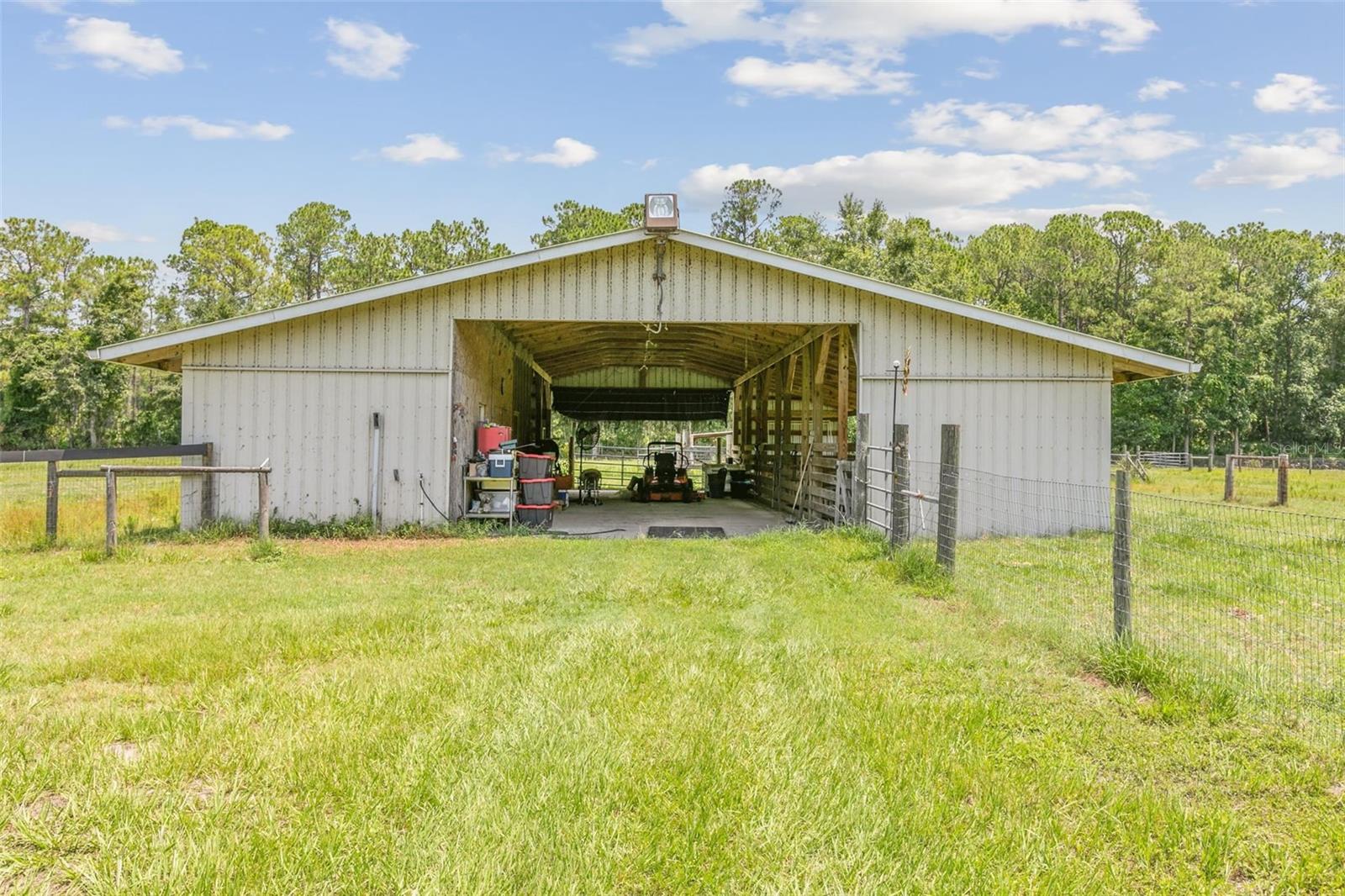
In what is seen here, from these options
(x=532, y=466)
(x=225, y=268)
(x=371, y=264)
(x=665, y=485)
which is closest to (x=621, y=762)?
(x=532, y=466)

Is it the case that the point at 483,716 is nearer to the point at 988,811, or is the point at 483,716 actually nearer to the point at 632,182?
the point at 988,811

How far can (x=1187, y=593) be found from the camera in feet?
20.5

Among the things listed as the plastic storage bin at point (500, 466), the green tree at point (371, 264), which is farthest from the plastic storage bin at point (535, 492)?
the green tree at point (371, 264)

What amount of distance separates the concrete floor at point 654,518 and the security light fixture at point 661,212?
13.3 feet

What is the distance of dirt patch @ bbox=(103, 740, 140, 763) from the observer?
2.98m

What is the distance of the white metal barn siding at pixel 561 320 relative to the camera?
10.5 metres

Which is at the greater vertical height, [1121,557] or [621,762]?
[1121,557]

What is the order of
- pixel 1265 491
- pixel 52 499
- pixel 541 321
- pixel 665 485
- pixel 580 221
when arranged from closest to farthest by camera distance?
pixel 52 499 → pixel 541 321 → pixel 665 485 → pixel 1265 491 → pixel 580 221

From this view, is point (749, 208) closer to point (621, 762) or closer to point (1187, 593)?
point (1187, 593)

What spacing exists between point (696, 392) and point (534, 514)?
12591 millimetres

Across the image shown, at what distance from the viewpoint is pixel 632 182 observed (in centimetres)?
3156

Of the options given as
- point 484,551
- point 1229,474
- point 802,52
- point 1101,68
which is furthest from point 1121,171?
point 484,551

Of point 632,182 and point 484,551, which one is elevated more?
point 632,182

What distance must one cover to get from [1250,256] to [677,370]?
39704mm
